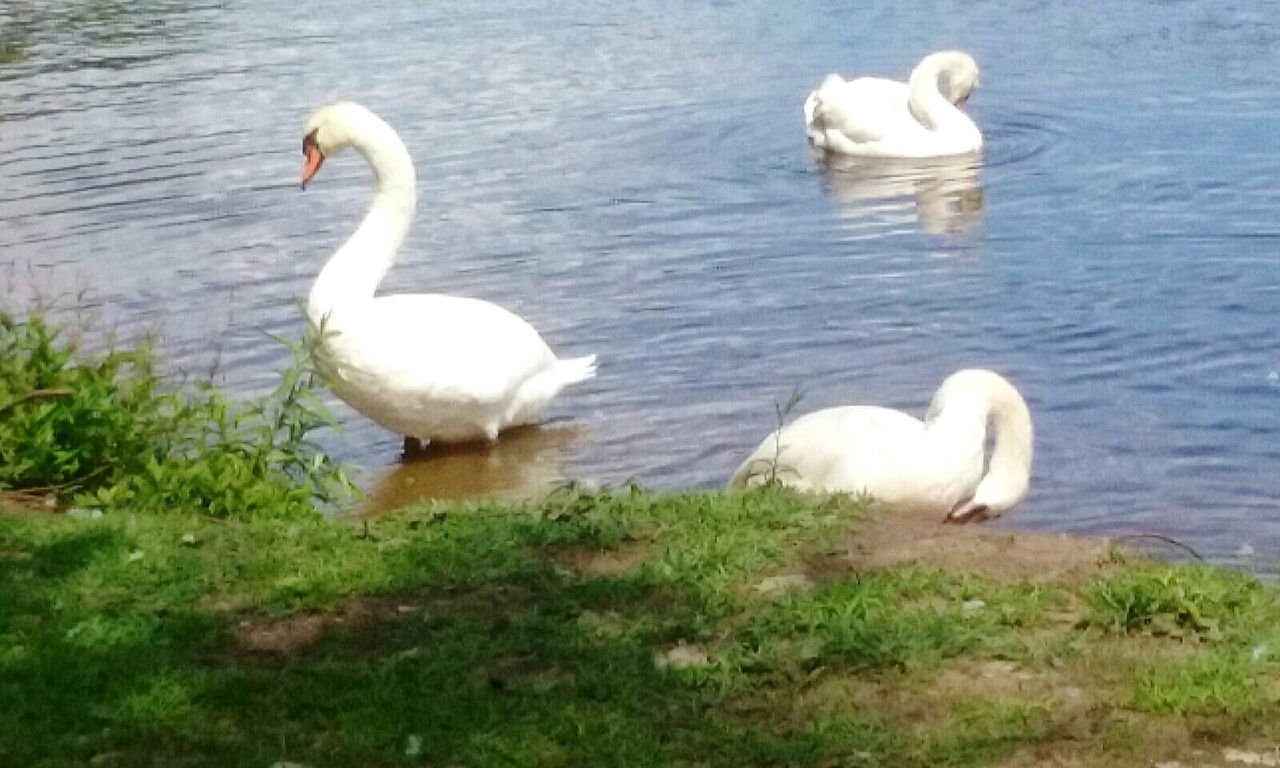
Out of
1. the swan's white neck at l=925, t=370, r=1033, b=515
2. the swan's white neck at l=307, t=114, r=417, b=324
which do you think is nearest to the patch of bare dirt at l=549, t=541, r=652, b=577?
the swan's white neck at l=925, t=370, r=1033, b=515

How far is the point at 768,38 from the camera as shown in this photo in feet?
63.3

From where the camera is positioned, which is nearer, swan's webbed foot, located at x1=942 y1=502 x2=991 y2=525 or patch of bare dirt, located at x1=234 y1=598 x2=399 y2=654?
patch of bare dirt, located at x1=234 y1=598 x2=399 y2=654

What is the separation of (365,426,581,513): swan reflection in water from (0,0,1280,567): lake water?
27mm

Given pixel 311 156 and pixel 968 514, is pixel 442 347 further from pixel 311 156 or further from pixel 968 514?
pixel 968 514

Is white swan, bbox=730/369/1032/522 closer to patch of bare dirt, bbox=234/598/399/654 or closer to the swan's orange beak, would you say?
patch of bare dirt, bbox=234/598/399/654

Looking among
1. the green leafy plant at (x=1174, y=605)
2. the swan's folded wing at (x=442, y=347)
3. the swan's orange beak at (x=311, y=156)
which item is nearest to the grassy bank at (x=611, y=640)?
the green leafy plant at (x=1174, y=605)

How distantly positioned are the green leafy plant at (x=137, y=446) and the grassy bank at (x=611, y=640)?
58mm

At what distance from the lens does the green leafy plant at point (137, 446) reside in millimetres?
6551

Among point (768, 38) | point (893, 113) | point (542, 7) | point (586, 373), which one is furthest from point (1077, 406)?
point (542, 7)

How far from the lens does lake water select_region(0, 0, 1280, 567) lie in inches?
339

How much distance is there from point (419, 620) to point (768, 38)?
14.8m

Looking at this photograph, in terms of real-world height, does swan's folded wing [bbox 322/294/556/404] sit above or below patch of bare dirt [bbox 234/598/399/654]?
below

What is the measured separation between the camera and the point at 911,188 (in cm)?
1380

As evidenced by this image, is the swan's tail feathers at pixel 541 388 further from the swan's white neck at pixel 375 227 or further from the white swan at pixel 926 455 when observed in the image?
the white swan at pixel 926 455
